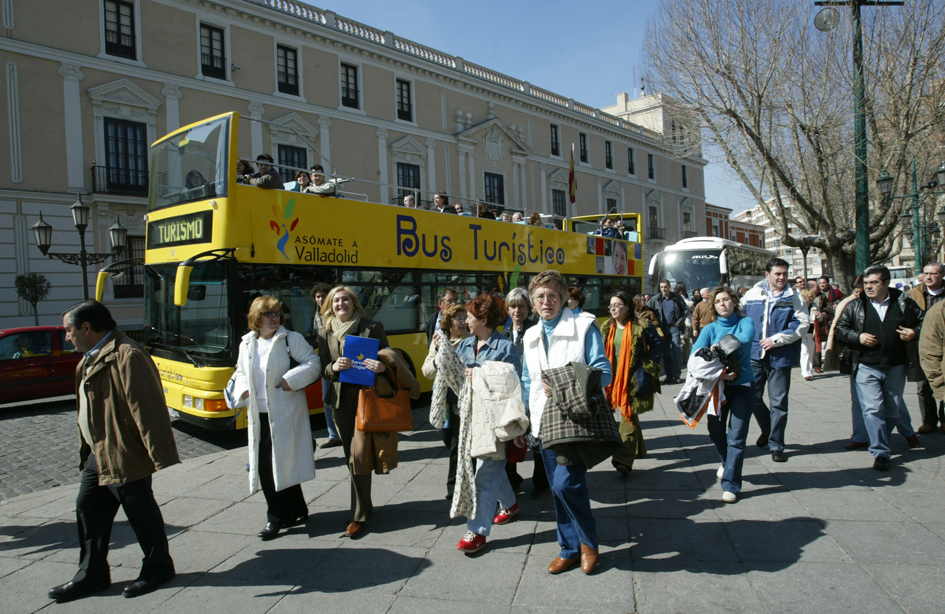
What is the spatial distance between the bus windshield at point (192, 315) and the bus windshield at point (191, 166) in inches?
33.7

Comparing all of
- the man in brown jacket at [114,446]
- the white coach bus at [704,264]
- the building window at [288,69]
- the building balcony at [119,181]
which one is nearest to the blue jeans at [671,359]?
the man in brown jacket at [114,446]

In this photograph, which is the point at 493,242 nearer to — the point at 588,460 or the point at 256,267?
the point at 256,267

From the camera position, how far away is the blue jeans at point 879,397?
4.97 meters

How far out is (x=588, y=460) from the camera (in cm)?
320

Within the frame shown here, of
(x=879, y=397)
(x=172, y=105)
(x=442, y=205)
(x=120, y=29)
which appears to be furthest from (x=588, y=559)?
(x=120, y=29)

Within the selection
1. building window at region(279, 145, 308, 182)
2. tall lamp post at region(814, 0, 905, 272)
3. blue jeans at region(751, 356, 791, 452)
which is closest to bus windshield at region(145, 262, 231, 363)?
A: blue jeans at region(751, 356, 791, 452)

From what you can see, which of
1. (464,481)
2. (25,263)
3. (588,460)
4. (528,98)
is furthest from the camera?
(528,98)

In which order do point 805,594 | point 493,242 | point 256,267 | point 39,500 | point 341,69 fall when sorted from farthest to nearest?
1. point 341,69
2. point 493,242
3. point 256,267
4. point 39,500
5. point 805,594

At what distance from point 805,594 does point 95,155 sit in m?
21.1

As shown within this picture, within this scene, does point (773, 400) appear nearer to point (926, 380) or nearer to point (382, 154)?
point (926, 380)

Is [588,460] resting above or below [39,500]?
above

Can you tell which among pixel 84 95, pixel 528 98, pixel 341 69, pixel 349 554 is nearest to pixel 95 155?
pixel 84 95

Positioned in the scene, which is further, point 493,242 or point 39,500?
point 493,242

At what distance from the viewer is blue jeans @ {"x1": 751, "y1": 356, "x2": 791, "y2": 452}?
5.37m
